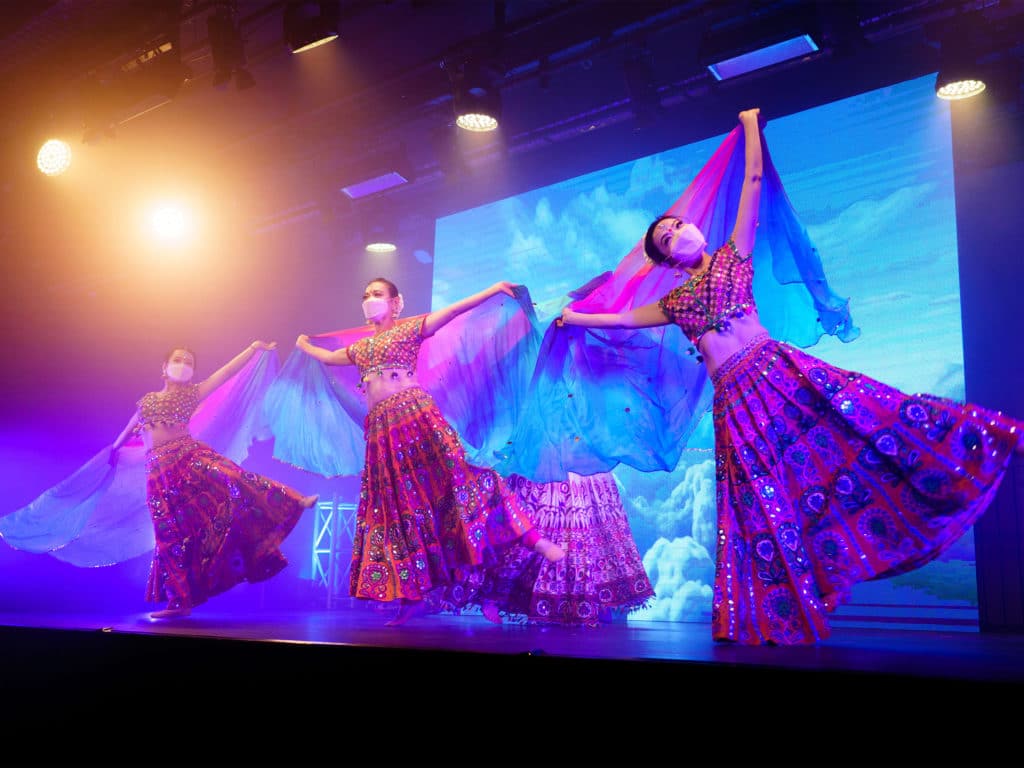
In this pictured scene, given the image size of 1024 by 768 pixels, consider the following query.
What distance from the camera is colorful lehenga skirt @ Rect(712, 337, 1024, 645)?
2525mm

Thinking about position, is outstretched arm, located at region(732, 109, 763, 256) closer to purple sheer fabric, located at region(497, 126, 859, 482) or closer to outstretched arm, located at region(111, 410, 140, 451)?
purple sheer fabric, located at region(497, 126, 859, 482)

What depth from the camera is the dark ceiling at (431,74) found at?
4.66 metres

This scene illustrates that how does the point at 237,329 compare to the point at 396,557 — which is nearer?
the point at 396,557

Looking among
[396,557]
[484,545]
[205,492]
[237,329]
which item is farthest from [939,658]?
[237,329]

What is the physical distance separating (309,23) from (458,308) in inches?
82.7

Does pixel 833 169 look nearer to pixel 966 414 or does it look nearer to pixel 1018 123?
pixel 1018 123

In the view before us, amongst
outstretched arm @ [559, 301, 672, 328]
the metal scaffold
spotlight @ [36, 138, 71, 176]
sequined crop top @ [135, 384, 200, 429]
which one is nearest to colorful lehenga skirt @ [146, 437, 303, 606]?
sequined crop top @ [135, 384, 200, 429]

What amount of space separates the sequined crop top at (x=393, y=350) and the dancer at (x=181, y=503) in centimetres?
92

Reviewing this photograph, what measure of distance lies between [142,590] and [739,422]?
5.79 metres

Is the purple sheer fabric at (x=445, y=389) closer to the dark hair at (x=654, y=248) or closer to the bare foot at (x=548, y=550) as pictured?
the bare foot at (x=548, y=550)

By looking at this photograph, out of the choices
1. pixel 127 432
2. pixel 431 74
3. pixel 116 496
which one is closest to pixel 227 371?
pixel 127 432

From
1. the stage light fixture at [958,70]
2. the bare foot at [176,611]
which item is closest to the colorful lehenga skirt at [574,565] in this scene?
the bare foot at [176,611]

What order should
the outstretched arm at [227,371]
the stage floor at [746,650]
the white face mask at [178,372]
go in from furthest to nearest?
the outstretched arm at [227,371]
the white face mask at [178,372]
the stage floor at [746,650]

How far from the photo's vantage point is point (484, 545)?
12.1ft
